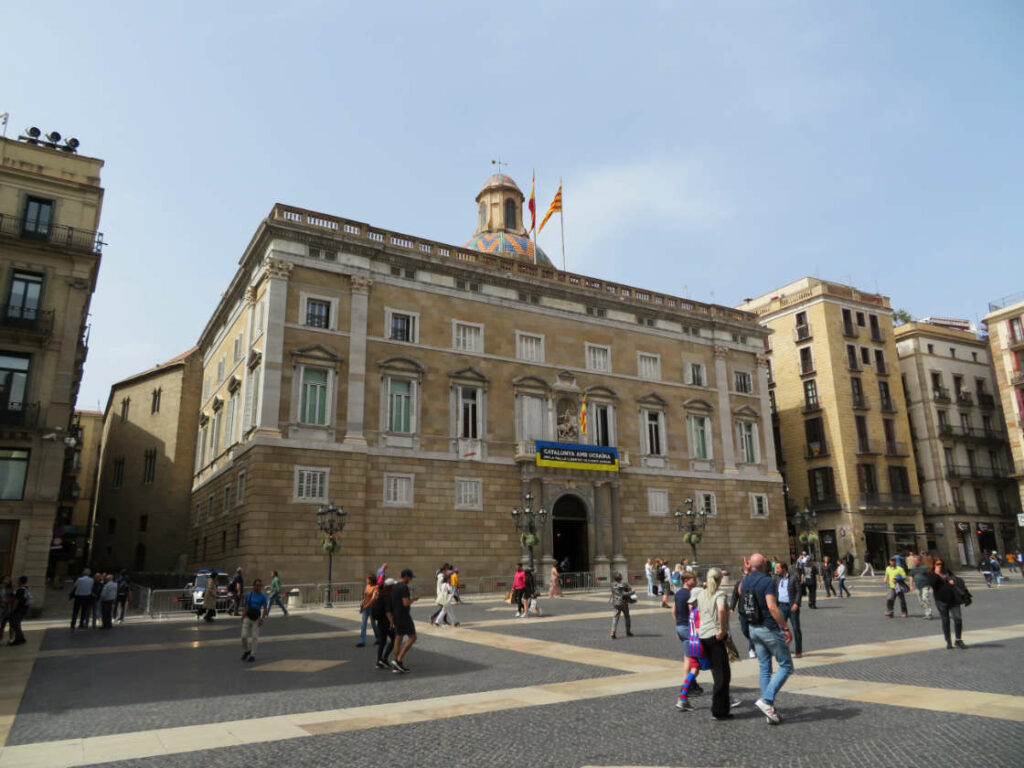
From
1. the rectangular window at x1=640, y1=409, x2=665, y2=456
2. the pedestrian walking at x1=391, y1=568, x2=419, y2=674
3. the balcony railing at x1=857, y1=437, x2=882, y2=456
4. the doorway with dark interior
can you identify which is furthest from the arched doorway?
the balcony railing at x1=857, y1=437, x2=882, y2=456

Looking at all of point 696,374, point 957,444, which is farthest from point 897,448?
point 696,374

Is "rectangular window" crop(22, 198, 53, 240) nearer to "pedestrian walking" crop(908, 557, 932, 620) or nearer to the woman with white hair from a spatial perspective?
the woman with white hair

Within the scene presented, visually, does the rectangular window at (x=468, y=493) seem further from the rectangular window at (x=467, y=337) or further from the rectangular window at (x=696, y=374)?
the rectangular window at (x=696, y=374)

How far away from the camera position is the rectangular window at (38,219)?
28859 millimetres

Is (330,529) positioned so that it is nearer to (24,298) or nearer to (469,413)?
(469,413)

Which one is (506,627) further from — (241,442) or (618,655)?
(241,442)

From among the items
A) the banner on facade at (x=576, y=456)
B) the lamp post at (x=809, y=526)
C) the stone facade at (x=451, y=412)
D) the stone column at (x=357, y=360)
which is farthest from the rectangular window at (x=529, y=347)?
the lamp post at (x=809, y=526)

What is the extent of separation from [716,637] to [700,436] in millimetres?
34425

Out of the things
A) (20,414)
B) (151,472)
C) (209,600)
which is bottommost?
(209,600)

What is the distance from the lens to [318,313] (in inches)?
1275

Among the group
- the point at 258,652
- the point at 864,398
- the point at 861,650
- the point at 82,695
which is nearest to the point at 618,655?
the point at 861,650

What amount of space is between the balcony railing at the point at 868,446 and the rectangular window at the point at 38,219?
4886 centimetres

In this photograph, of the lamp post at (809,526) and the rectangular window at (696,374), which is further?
the lamp post at (809,526)

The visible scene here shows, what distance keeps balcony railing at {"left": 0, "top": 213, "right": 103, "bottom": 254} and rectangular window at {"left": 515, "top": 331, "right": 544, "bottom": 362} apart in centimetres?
1948
